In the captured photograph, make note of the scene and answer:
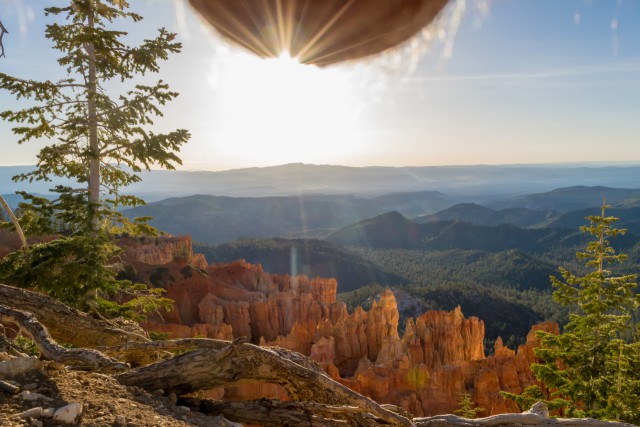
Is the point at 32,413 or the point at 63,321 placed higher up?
the point at 32,413

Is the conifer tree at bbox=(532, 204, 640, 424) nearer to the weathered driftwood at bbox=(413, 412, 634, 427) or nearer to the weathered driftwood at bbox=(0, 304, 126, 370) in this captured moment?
the weathered driftwood at bbox=(413, 412, 634, 427)

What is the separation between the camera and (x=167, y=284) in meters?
51.5

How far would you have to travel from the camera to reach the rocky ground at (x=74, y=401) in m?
3.58

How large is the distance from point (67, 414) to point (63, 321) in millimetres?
3207

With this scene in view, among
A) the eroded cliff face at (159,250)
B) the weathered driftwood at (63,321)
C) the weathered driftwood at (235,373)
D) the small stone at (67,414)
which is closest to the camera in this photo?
the small stone at (67,414)

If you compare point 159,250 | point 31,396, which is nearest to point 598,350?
point 31,396

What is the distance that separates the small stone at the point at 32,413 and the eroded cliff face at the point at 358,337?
80.1 feet

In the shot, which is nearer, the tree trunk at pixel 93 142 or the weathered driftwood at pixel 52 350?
the weathered driftwood at pixel 52 350

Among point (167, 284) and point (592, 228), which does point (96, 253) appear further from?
point (167, 284)

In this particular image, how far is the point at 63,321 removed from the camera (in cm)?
633

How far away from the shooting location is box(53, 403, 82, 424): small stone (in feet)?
11.7

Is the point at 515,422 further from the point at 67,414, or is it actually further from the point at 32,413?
the point at 32,413

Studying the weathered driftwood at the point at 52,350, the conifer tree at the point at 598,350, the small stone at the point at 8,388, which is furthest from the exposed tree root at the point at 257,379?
the conifer tree at the point at 598,350

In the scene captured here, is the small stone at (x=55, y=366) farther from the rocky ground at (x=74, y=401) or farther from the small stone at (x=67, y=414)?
the small stone at (x=67, y=414)
